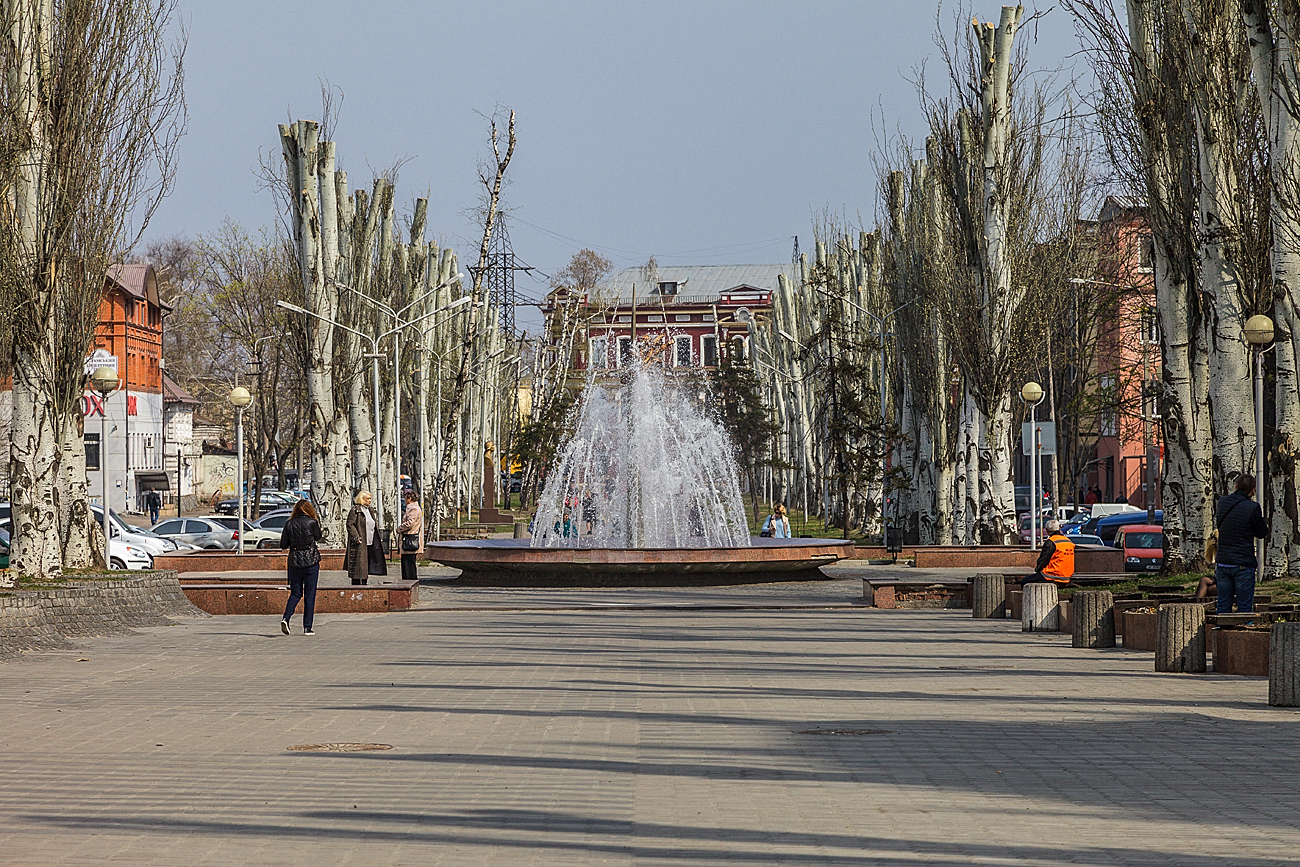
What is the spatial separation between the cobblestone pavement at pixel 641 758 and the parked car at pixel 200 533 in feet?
93.1

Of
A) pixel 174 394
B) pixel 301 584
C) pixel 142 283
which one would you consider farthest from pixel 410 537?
pixel 174 394

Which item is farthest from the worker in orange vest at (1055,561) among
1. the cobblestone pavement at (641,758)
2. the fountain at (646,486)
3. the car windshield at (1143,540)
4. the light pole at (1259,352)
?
the car windshield at (1143,540)

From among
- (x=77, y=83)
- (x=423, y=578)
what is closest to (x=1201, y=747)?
(x=77, y=83)

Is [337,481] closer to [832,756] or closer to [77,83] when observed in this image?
[77,83]

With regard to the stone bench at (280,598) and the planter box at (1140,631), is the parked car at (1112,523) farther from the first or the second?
the planter box at (1140,631)

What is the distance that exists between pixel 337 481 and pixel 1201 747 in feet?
95.2

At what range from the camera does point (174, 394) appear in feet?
299

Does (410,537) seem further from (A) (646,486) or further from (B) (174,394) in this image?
(B) (174,394)

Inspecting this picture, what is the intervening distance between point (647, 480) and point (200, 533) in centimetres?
1636

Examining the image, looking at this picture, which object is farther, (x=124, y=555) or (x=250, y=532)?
(x=250, y=532)

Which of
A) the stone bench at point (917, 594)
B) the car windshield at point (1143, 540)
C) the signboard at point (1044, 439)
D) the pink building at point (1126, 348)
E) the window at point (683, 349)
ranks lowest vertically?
the stone bench at point (917, 594)

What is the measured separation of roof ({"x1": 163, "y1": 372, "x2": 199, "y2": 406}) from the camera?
3556 inches

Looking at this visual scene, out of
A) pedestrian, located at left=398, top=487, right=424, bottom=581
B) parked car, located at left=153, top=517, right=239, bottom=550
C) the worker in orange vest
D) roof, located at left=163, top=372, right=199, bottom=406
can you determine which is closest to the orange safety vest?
the worker in orange vest

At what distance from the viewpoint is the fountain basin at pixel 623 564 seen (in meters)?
29.0
